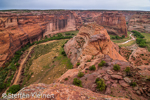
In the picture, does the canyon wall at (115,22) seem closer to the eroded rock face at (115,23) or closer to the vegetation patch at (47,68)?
the eroded rock face at (115,23)

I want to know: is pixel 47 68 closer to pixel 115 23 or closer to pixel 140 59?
pixel 140 59

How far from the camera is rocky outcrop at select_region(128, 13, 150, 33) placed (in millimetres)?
59603

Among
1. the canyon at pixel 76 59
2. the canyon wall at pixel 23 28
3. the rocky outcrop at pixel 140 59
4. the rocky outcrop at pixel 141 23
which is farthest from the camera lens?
the rocky outcrop at pixel 141 23

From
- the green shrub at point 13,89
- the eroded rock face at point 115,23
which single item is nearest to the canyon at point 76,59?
the eroded rock face at point 115,23

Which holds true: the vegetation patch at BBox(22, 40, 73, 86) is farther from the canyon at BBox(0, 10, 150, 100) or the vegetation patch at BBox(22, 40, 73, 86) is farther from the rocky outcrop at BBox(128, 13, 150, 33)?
the rocky outcrop at BBox(128, 13, 150, 33)

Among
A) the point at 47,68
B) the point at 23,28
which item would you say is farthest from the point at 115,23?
the point at 47,68

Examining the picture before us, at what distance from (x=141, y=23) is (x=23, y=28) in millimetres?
71331

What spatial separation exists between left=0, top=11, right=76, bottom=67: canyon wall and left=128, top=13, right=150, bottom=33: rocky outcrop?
4763 cm

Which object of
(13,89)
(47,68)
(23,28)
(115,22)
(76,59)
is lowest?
(13,89)

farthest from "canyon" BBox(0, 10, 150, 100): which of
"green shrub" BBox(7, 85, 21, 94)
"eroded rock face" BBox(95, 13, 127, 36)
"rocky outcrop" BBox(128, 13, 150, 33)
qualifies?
"green shrub" BBox(7, 85, 21, 94)

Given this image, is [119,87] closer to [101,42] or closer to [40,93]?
[40,93]

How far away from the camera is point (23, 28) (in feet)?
112

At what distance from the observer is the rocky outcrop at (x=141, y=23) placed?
59603 millimetres

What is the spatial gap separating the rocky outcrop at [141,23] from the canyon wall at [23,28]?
156 ft
